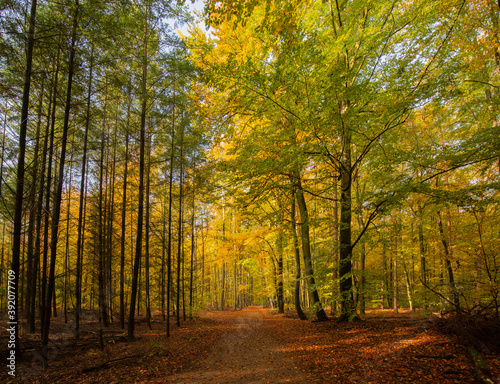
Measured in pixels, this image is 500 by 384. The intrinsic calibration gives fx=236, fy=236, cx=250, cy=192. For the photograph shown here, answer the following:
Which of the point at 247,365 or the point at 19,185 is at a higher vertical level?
the point at 19,185

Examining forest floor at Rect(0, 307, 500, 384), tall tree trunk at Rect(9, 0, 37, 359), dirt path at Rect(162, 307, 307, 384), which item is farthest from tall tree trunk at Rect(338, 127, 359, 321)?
tall tree trunk at Rect(9, 0, 37, 359)

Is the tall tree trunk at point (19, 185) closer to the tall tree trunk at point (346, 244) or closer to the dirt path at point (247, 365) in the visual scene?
the dirt path at point (247, 365)

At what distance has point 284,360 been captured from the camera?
584 centimetres

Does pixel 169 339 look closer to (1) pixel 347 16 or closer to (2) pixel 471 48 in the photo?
(1) pixel 347 16

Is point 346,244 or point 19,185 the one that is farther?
point 346,244

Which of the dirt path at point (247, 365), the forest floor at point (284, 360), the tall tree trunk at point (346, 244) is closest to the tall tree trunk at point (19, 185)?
the forest floor at point (284, 360)

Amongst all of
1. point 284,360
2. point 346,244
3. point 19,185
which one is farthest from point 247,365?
point 19,185

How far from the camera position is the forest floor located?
4.38 meters

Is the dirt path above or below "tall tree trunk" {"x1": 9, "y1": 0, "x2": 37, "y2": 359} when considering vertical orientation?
below

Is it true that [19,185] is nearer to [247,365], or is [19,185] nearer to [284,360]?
[247,365]

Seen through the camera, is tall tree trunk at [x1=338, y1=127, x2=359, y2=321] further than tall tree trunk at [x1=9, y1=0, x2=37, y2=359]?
Yes

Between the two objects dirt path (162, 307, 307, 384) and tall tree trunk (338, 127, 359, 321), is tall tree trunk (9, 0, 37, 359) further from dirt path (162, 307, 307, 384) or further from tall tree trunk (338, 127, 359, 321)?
tall tree trunk (338, 127, 359, 321)

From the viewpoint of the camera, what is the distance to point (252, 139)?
31.0 ft

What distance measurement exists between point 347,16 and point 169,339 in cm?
1295
